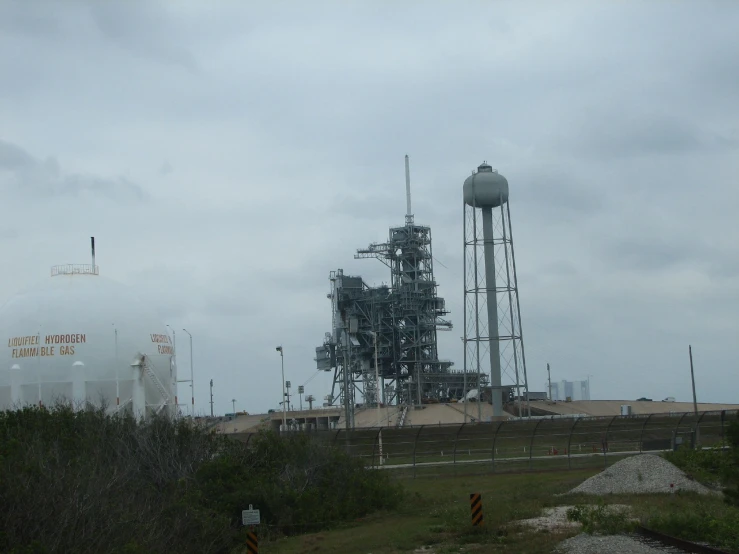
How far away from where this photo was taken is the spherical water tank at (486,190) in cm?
7025

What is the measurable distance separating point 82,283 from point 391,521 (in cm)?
2544

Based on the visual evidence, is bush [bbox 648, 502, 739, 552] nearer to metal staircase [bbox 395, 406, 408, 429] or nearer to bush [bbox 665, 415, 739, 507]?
bush [bbox 665, 415, 739, 507]

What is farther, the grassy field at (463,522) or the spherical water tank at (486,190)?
the spherical water tank at (486,190)

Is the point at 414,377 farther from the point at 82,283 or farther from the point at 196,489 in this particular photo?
the point at 196,489

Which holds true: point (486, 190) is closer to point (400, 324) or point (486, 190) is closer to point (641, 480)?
point (400, 324)

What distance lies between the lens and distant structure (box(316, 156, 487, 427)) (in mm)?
87625

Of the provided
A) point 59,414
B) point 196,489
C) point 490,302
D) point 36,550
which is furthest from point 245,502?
point 490,302

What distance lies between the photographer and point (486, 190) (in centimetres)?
7025

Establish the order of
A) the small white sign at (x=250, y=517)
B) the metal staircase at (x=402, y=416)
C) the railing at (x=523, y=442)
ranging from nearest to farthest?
the small white sign at (x=250, y=517) → the railing at (x=523, y=442) → the metal staircase at (x=402, y=416)

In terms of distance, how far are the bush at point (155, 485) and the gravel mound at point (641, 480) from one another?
23.6 ft

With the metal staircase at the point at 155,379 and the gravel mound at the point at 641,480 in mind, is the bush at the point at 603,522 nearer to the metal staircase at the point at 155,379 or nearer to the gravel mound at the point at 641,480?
the gravel mound at the point at 641,480

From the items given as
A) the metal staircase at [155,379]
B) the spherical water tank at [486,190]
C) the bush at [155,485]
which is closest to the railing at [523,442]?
the bush at [155,485]

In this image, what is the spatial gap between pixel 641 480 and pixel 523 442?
21659mm

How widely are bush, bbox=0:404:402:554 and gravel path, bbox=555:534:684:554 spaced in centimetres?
888
